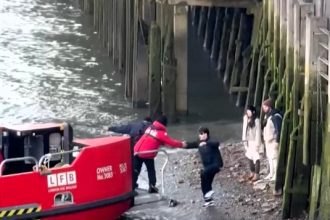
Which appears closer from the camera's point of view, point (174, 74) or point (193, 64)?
point (174, 74)

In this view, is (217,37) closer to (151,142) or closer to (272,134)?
(272,134)

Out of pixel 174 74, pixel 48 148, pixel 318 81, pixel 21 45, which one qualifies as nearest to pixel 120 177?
pixel 48 148

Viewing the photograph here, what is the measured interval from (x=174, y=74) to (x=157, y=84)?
473mm

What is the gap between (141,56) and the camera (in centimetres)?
2344

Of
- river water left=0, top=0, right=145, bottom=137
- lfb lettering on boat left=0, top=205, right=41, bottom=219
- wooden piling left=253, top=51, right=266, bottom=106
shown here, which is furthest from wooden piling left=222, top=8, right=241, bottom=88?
lfb lettering on boat left=0, top=205, right=41, bottom=219

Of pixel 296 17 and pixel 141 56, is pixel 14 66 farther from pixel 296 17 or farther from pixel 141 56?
pixel 296 17

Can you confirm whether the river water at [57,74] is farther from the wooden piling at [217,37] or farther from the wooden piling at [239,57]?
the wooden piling at [217,37]

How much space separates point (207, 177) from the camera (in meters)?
16.2

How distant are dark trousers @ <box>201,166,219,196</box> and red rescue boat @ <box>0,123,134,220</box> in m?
1.12

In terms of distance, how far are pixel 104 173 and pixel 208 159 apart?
1.62 meters

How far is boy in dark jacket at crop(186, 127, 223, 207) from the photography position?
16.0 metres

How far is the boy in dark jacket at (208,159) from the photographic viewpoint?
1595cm

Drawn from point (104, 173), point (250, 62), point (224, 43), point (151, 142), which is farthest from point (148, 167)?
point (224, 43)

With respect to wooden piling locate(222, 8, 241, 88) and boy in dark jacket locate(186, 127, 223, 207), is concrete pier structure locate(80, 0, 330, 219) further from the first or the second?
boy in dark jacket locate(186, 127, 223, 207)
